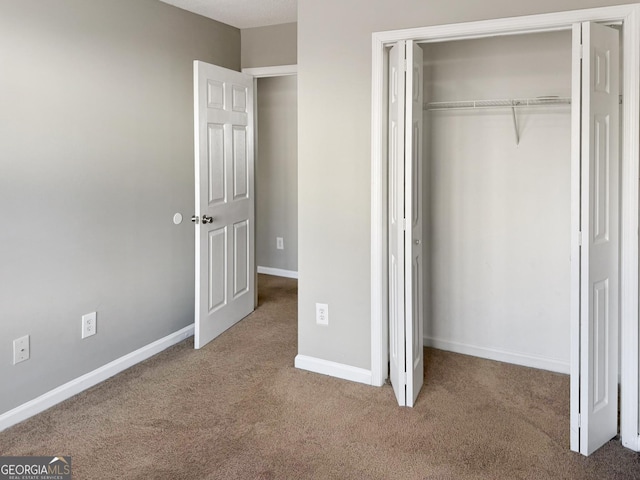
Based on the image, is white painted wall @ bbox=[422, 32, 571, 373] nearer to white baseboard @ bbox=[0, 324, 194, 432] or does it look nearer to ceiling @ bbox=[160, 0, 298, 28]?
ceiling @ bbox=[160, 0, 298, 28]

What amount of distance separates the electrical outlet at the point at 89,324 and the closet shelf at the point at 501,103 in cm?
245

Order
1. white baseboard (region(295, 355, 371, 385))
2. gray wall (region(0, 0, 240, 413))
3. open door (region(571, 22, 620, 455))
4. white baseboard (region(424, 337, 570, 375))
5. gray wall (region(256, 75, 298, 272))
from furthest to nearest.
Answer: gray wall (region(256, 75, 298, 272))
white baseboard (region(424, 337, 570, 375))
white baseboard (region(295, 355, 371, 385))
gray wall (region(0, 0, 240, 413))
open door (region(571, 22, 620, 455))

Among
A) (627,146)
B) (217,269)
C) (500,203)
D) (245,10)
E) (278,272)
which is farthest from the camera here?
(278,272)

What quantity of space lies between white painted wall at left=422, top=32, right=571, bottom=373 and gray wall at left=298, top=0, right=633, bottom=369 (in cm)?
72

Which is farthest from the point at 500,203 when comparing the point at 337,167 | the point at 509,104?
the point at 337,167

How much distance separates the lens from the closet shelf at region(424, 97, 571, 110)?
9.44ft

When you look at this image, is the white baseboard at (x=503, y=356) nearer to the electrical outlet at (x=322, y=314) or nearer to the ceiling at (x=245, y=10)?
the electrical outlet at (x=322, y=314)

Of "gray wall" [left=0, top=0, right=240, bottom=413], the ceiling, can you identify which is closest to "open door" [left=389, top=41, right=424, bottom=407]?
the ceiling

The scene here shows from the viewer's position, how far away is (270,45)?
400 centimetres

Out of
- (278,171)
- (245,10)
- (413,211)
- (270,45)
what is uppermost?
(245,10)

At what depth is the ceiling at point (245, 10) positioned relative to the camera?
133 inches

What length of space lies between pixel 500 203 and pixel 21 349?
292 centimetres

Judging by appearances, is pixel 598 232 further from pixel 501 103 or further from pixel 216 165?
pixel 216 165

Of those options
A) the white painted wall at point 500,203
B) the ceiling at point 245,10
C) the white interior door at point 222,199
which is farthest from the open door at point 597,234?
the white interior door at point 222,199
